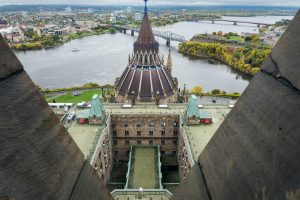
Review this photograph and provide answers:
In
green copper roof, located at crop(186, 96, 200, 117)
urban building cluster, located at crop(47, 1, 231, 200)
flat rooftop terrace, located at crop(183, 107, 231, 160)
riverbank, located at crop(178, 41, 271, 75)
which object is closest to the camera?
flat rooftop terrace, located at crop(183, 107, 231, 160)

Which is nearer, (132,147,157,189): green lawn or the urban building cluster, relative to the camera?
(132,147,157,189): green lawn

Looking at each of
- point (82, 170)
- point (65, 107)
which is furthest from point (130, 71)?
point (82, 170)

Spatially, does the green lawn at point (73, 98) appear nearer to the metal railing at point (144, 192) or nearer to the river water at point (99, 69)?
the river water at point (99, 69)

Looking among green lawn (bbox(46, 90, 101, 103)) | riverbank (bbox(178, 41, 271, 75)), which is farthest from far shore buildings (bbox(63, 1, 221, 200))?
riverbank (bbox(178, 41, 271, 75))

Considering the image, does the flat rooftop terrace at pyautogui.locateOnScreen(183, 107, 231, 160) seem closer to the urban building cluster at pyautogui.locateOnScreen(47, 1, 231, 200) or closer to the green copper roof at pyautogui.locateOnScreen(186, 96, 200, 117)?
the urban building cluster at pyautogui.locateOnScreen(47, 1, 231, 200)

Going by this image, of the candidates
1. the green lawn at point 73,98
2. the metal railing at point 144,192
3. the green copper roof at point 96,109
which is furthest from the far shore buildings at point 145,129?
the green lawn at point 73,98

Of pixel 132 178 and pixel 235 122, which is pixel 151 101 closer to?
pixel 132 178
